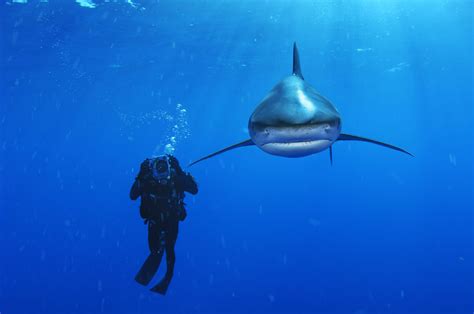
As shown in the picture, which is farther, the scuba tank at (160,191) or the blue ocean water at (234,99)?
the blue ocean water at (234,99)

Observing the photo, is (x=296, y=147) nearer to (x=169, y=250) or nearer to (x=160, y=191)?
(x=160, y=191)

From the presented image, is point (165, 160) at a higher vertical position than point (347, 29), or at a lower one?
higher

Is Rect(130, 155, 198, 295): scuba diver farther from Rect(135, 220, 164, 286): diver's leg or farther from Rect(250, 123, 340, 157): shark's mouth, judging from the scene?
Rect(250, 123, 340, 157): shark's mouth

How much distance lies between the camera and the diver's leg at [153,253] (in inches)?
264

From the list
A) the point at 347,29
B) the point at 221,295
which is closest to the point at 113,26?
the point at 347,29

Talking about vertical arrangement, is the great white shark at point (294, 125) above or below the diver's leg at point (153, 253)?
above

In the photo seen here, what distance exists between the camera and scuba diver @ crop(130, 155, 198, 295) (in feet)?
20.9

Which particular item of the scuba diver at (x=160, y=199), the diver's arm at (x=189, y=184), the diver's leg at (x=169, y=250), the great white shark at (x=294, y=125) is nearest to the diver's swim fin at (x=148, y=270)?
the scuba diver at (x=160, y=199)

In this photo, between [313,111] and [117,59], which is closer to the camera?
[313,111]

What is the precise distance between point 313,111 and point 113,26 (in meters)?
20.3

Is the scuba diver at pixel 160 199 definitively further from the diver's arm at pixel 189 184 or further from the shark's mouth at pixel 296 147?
the shark's mouth at pixel 296 147

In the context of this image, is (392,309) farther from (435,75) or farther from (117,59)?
(435,75)

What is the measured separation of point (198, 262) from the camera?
31641 mm

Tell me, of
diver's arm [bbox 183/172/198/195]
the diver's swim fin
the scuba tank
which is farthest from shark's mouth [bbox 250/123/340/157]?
the diver's swim fin
